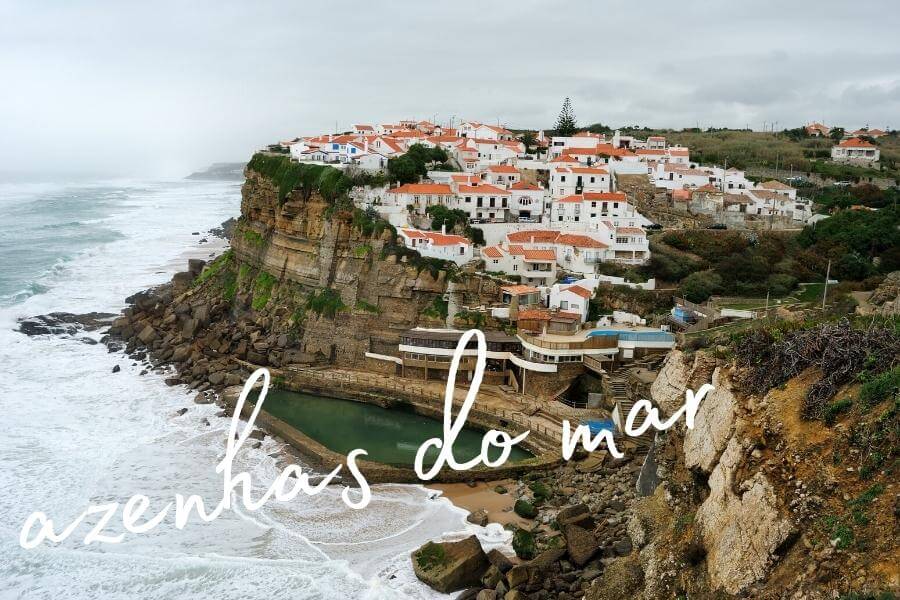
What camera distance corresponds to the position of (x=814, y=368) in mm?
13211

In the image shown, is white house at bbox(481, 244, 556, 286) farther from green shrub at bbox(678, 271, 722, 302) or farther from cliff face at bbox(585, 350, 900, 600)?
cliff face at bbox(585, 350, 900, 600)

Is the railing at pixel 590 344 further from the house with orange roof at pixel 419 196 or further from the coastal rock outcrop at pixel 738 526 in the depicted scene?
the house with orange roof at pixel 419 196

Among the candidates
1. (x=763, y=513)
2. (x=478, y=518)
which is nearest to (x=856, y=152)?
(x=478, y=518)

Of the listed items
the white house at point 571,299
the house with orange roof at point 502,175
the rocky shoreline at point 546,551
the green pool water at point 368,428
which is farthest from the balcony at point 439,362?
the house with orange roof at point 502,175

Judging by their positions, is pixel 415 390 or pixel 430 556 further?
pixel 415 390

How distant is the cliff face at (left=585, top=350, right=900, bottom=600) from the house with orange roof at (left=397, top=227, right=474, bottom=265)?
1879cm

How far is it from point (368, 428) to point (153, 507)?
8942 mm

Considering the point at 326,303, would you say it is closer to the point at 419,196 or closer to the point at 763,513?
the point at 419,196

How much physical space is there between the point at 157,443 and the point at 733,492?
1981 cm

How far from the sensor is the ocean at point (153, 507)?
16609 millimetres

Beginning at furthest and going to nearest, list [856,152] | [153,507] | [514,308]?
1. [856,152]
2. [514,308]
3. [153,507]

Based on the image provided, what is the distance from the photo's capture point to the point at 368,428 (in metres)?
27.0

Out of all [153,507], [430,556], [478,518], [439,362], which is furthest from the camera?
[439,362]

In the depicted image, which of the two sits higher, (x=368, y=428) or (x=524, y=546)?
(x=524, y=546)
